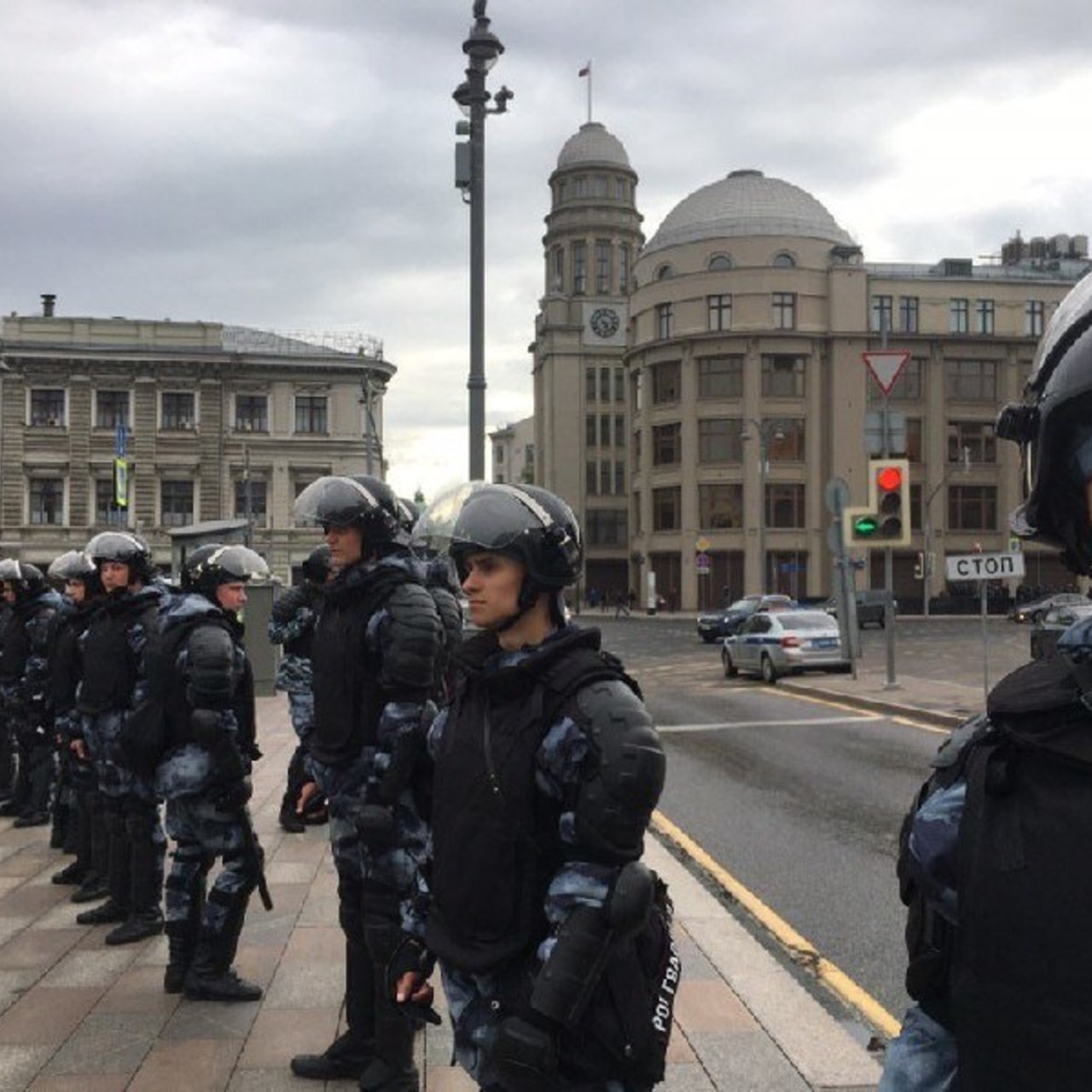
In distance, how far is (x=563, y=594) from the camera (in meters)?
3.06

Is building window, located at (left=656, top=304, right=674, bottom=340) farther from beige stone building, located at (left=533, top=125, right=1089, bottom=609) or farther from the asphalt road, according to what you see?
the asphalt road

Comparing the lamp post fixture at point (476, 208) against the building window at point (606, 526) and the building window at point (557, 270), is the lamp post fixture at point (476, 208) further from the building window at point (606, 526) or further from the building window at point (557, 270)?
the building window at point (557, 270)

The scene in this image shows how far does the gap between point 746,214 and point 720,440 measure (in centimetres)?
1305

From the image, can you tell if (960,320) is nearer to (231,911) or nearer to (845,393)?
(845,393)

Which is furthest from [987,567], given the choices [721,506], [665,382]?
[665,382]

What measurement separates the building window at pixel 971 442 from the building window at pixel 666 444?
15078mm

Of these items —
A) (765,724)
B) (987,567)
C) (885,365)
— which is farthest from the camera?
(885,365)

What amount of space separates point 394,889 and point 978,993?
9.15 feet

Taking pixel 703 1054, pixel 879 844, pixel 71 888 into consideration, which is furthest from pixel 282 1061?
pixel 879 844

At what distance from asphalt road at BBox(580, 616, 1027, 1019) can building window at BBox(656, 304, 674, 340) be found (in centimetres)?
4357

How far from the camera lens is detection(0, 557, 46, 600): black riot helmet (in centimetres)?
916

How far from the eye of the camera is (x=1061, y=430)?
5.06ft

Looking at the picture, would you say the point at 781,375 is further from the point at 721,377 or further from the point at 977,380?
the point at 977,380

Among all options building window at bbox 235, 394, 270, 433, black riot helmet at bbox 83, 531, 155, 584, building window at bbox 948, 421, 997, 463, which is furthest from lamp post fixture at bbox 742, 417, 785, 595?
black riot helmet at bbox 83, 531, 155, 584
